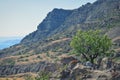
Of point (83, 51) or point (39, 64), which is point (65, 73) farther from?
point (39, 64)

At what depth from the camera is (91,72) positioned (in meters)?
69.4

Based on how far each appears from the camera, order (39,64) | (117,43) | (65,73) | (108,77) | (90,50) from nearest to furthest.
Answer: (108,77) < (65,73) < (90,50) < (117,43) < (39,64)

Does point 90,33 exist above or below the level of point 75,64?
above

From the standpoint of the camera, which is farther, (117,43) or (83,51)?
(117,43)

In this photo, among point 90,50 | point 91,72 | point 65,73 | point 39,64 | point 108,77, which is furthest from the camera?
point 39,64

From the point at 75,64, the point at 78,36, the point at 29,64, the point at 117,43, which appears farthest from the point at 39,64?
the point at 75,64

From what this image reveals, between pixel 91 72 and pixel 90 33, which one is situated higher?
pixel 90 33

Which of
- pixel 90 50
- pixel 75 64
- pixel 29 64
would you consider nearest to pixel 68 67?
pixel 75 64

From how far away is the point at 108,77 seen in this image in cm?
6419

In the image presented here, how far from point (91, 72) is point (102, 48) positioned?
74.1 ft

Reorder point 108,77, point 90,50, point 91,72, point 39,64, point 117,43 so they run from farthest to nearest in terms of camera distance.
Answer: point 39,64
point 117,43
point 90,50
point 91,72
point 108,77

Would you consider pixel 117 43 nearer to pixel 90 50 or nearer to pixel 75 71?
pixel 90 50

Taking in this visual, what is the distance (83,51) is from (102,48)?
Result: 5835 mm

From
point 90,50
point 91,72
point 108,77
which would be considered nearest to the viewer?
point 108,77
